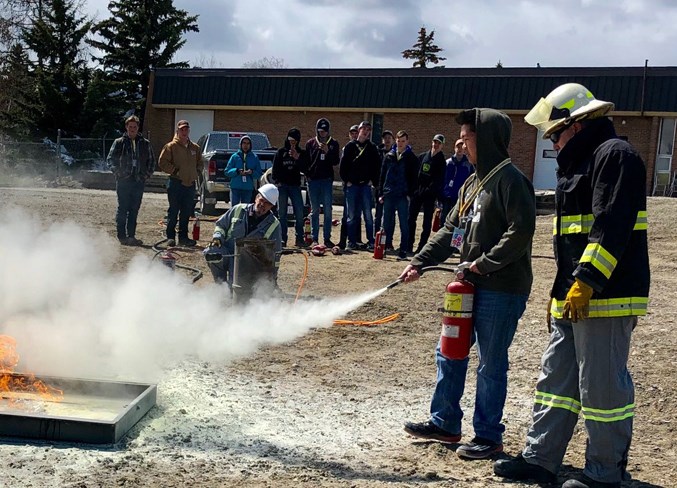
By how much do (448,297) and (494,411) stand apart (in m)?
0.77

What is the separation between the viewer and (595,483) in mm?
4031

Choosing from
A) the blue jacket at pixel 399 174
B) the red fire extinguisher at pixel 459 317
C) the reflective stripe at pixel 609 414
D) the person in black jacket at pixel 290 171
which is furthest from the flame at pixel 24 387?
the blue jacket at pixel 399 174

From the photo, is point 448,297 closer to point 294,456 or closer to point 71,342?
point 294,456

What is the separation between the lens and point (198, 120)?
3569 cm

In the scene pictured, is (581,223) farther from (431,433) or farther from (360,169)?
(360,169)

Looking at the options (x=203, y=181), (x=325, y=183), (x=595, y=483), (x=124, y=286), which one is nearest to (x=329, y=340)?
(x=124, y=286)

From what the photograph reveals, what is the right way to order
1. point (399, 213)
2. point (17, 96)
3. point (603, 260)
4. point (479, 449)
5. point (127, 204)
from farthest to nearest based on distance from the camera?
point (17, 96), point (127, 204), point (399, 213), point (479, 449), point (603, 260)

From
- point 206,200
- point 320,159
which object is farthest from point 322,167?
point 206,200

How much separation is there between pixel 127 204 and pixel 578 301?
10537mm

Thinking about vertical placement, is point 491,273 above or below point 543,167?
below

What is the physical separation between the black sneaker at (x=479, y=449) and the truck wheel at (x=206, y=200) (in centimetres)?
1453

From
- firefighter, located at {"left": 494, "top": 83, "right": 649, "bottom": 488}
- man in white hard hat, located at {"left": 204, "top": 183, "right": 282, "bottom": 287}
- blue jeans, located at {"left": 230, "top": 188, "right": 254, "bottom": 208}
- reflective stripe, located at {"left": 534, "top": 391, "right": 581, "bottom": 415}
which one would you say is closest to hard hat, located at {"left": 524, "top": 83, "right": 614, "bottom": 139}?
firefighter, located at {"left": 494, "top": 83, "right": 649, "bottom": 488}

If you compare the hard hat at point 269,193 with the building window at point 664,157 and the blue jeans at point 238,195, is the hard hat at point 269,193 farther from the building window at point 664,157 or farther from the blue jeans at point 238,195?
the building window at point 664,157

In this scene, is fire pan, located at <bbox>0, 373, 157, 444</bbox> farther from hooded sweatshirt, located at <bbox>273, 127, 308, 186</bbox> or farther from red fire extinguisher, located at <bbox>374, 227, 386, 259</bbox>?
hooded sweatshirt, located at <bbox>273, 127, 308, 186</bbox>
